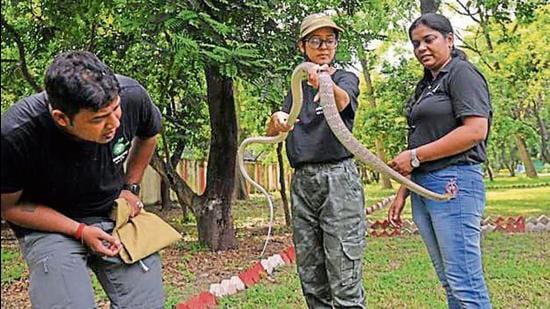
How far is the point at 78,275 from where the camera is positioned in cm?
158

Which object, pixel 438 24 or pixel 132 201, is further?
pixel 438 24

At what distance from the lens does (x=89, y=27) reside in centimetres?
505

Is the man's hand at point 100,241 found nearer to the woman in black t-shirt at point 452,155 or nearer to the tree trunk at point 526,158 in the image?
the woman in black t-shirt at point 452,155

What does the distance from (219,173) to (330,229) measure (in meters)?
3.64

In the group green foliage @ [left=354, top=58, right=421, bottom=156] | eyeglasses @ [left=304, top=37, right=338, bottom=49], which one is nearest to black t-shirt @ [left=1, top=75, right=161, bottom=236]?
eyeglasses @ [left=304, top=37, right=338, bottom=49]

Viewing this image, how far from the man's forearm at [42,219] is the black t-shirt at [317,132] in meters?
0.90

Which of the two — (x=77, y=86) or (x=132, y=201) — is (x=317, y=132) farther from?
(x=77, y=86)

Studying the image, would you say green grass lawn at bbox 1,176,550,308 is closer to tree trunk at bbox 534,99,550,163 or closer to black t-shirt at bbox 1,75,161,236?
black t-shirt at bbox 1,75,161,236

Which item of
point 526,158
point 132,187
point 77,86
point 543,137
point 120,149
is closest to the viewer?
point 77,86

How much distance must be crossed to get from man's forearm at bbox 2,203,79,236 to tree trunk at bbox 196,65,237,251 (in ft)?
13.2

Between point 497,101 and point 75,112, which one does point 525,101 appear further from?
point 75,112

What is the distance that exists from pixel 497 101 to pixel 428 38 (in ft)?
32.3

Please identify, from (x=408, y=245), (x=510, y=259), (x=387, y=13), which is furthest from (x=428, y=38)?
(x=387, y=13)

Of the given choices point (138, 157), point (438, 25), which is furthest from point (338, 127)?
point (138, 157)
